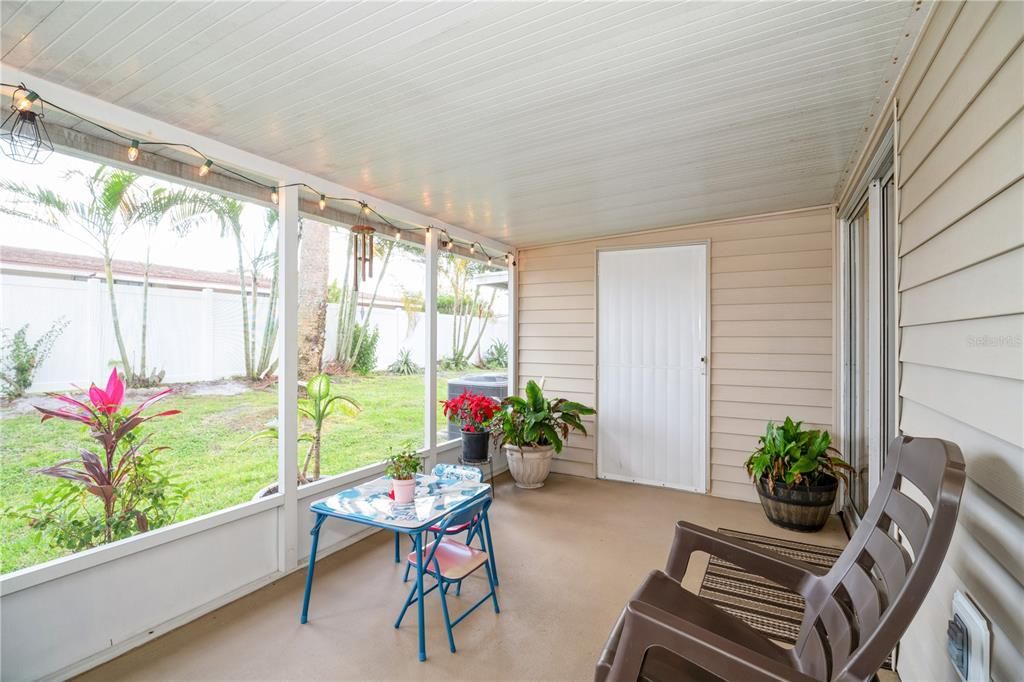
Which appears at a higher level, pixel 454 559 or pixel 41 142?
pixel 41 142

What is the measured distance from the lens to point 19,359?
6.74 ft

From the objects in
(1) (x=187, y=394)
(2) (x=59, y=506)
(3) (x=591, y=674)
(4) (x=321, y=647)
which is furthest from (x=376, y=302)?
(3) (x=591, y=674)

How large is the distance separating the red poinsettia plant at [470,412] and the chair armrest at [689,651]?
2819mm

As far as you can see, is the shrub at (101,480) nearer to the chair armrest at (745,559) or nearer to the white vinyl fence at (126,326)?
the white vinyl fence at (126,326)

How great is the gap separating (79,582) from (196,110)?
214 centimetres

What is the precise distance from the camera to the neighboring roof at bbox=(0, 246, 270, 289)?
Result: 2.04m

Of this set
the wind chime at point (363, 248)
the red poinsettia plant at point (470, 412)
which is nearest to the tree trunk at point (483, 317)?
the red poinsettia plant at point (470, 412)

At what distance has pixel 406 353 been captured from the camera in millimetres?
4352

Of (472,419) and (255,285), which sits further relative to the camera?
(472,419)

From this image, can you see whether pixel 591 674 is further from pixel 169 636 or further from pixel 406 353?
pixel 406 353

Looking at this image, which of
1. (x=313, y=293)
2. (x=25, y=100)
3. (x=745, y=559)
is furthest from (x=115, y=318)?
(x=745, y=559)

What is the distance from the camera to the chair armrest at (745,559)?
1532 millimetres

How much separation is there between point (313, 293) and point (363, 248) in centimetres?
87

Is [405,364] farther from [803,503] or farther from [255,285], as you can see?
[803,503]
